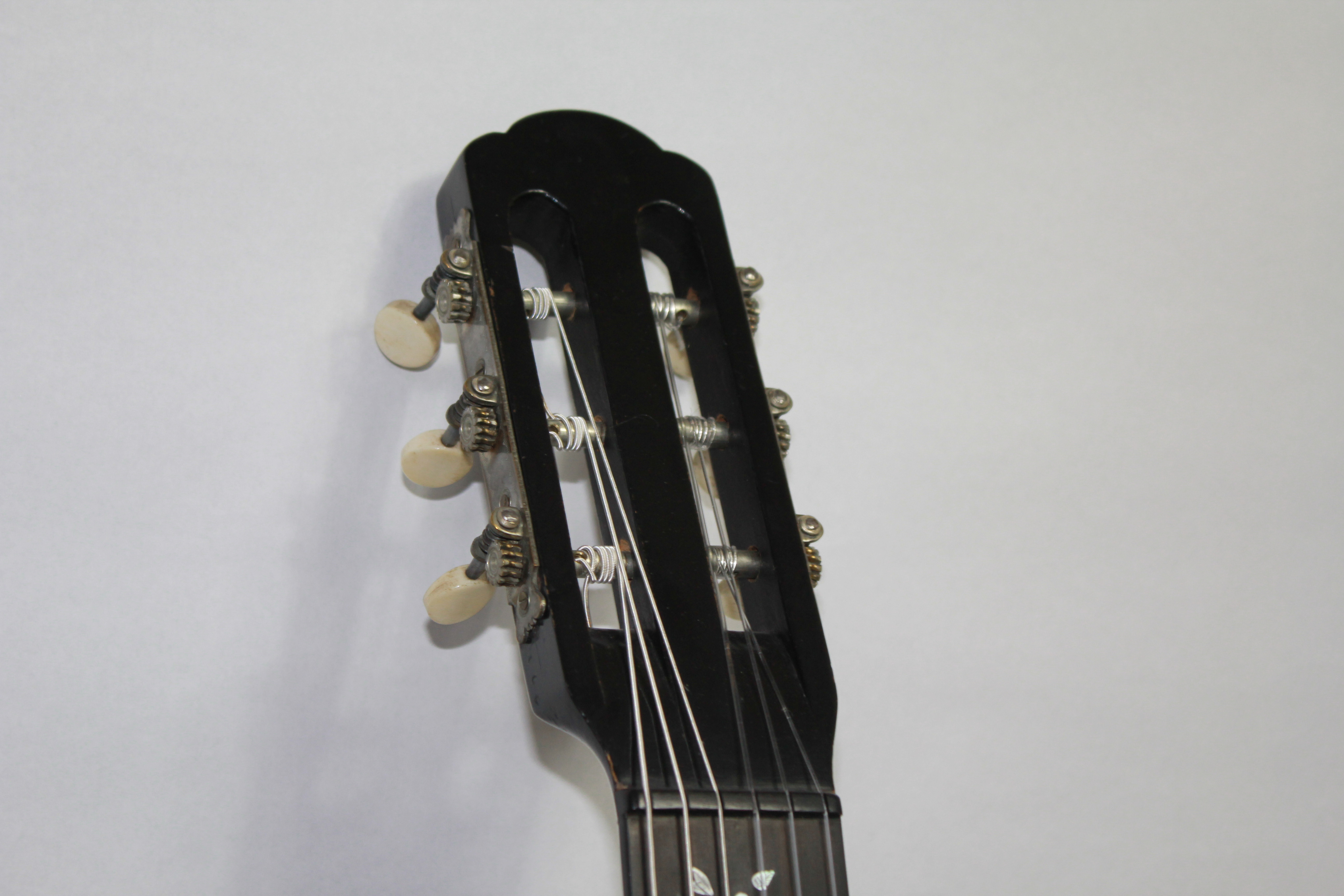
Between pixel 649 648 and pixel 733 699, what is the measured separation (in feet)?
0.22

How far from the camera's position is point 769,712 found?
2.29ft

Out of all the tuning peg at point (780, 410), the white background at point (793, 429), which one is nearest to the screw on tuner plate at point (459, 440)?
the white background at point (793, 429)

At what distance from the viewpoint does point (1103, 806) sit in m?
1.05

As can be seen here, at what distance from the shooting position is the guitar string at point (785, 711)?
65cm

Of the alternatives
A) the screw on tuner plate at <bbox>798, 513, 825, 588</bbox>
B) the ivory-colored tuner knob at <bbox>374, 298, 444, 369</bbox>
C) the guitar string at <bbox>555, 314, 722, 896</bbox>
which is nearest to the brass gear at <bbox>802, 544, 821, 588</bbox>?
the screw on tuner plate at <bbox>798, 513, 825, 588</bbox>

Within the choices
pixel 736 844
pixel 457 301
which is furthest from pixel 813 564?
pixel 457 301

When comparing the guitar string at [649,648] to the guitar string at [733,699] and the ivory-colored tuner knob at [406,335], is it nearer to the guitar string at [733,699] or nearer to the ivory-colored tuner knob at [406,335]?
the guitar string at [733,699]

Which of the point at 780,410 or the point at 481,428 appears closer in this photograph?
the point at 481,428

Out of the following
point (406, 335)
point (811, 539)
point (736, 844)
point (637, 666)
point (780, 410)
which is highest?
point (406, 335)

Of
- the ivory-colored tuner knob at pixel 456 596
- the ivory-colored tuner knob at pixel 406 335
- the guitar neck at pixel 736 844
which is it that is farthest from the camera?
the ivory-colored tuner knob at pixel 406 335

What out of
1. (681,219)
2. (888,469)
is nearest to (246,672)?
(681,219)

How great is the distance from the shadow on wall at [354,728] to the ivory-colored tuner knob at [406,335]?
0.03m

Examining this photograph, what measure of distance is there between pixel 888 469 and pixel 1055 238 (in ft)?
1.28

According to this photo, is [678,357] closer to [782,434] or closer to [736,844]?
[782,434]
